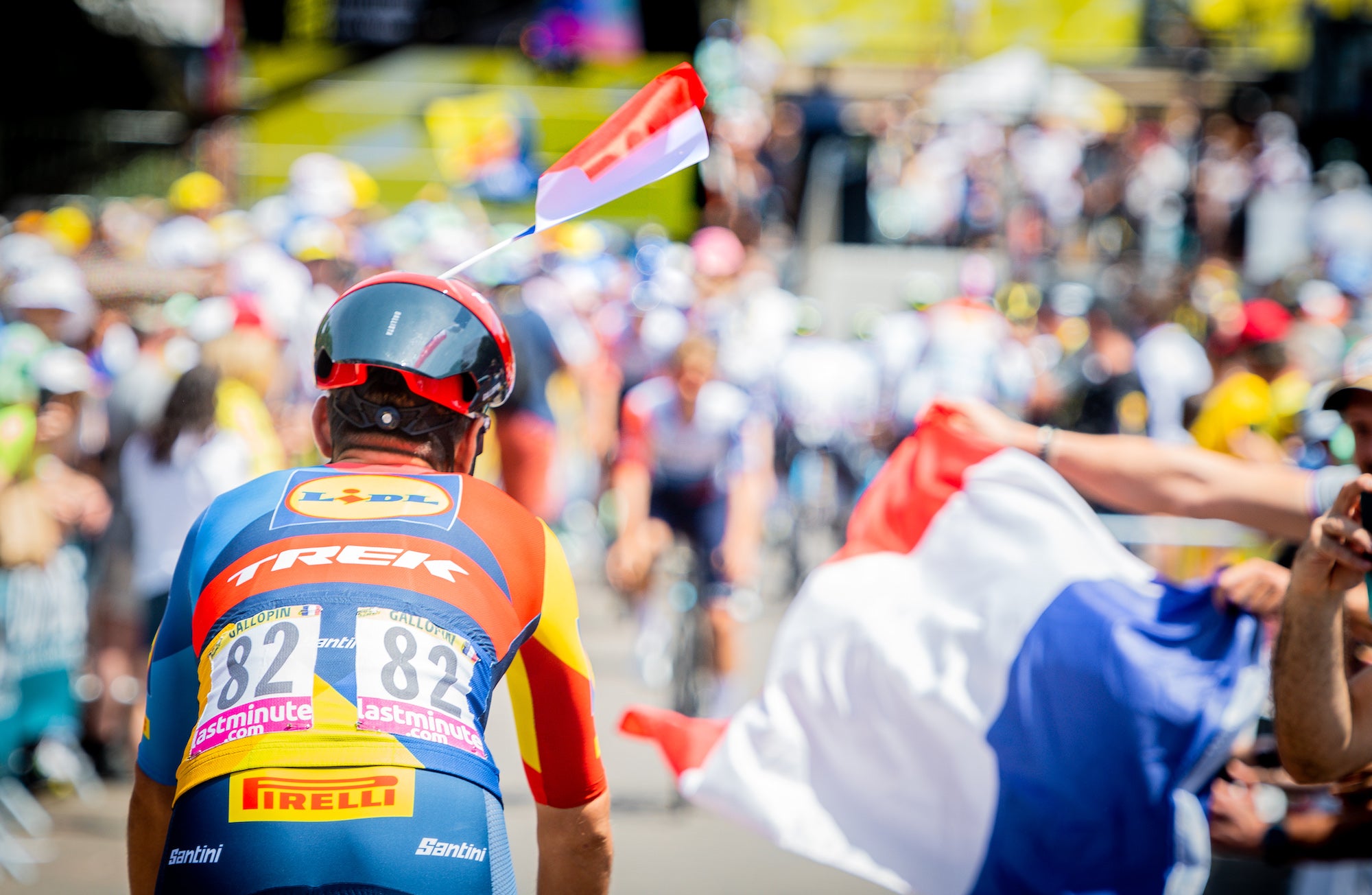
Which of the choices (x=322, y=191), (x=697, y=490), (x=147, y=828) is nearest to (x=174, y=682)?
(x=147, y=828)

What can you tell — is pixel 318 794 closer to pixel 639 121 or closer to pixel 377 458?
pixel 377 458

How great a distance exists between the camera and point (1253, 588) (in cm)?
338

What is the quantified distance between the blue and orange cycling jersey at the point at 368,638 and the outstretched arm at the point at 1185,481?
1649mm

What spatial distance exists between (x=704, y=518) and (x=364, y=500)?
17.4 feet

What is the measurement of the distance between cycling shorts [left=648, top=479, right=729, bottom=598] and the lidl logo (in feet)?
17.0

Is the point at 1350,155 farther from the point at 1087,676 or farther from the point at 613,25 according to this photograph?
the point at 1087,676

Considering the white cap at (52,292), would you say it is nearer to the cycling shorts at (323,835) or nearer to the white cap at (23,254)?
the white cap at (23,254)

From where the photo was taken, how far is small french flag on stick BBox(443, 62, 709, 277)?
2.94 meters

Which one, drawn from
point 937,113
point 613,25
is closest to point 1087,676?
point 937,113

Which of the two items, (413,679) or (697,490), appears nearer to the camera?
(413,679)

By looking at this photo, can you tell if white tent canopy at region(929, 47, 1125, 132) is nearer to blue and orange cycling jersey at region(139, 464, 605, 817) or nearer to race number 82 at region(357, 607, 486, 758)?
blue and orange cycling jersey at region(139, 464, 605, 817)

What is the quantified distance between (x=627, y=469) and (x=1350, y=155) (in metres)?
14.7

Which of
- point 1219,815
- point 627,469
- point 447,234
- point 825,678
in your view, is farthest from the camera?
point 447,234

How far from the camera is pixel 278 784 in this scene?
6.81 ft
